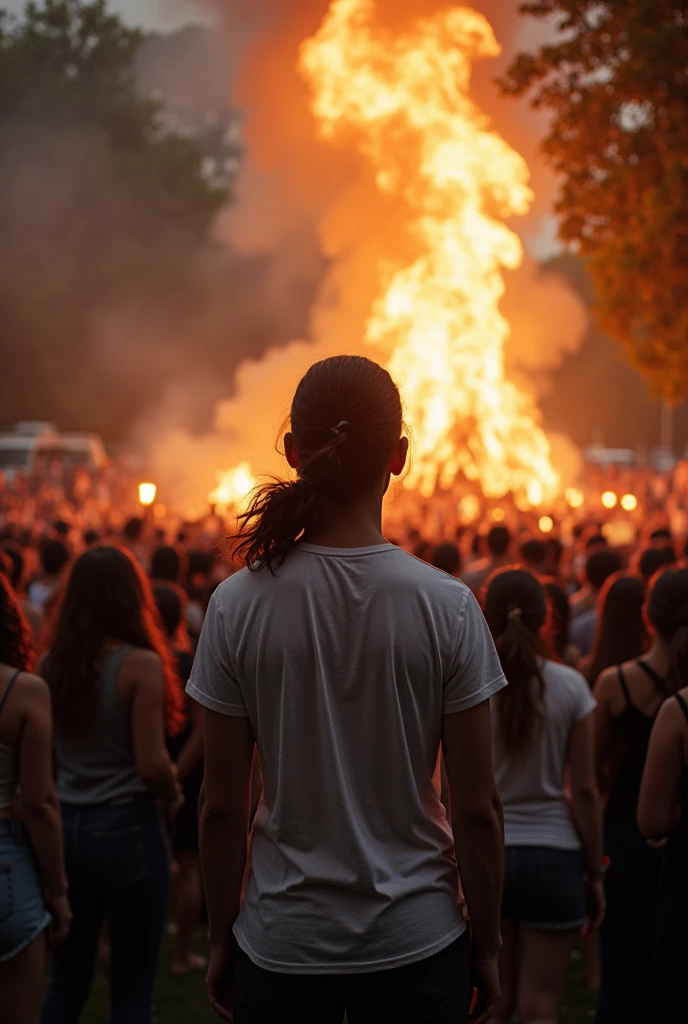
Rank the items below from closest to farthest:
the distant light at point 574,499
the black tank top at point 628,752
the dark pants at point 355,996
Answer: the dark pants at point 355,996, the black tank top at point 628,752, the distant light at point 574,499

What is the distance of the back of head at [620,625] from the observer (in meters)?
5.14

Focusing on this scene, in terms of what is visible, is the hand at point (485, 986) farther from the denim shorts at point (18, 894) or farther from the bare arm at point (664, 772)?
the denim shorts at point (18, 894)

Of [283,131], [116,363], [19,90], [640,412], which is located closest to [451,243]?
[283,131]

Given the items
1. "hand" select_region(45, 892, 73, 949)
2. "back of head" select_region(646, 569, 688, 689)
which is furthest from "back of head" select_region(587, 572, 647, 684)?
"hand" select_region(45, 892, 73, 949)

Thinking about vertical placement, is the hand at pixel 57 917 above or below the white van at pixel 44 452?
below

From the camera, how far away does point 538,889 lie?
4.19 m

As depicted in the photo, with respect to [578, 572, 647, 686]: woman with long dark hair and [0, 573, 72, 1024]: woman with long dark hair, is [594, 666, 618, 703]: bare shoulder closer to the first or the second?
[578, 572, 647, 686]: woman with long dark hair

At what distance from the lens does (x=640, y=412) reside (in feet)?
197

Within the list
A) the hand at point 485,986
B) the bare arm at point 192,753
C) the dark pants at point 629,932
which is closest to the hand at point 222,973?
the hand at point 485,986

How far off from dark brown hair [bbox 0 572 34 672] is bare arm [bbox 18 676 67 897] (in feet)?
0.33

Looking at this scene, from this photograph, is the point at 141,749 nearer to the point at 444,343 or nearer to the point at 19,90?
the point at 444,343

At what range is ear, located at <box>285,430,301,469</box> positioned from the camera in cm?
270

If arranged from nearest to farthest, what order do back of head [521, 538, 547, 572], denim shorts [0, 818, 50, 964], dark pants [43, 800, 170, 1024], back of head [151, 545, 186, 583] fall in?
denim shorts [0, 818, 50, 964], dark pants [43, 800, 170, 1024], back of head [151, 545, 186, 583], back of head [521, 538, 547, 572]

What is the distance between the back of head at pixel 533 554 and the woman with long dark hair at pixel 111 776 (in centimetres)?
457
